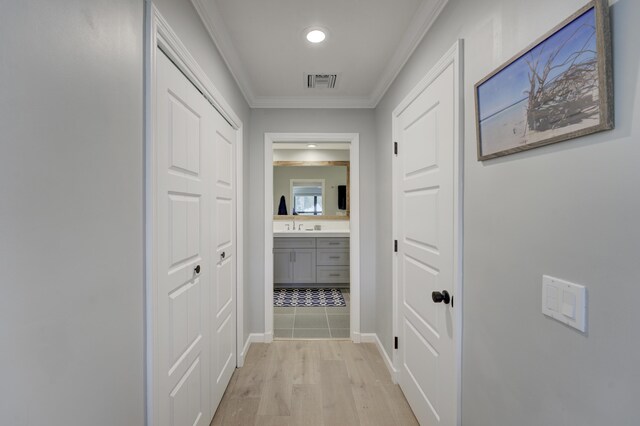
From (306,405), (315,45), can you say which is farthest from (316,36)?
(306,405)

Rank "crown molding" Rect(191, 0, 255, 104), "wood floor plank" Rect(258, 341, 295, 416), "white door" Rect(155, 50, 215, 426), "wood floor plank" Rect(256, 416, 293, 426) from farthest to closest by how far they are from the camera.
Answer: "wood floor plank" Rect(258, 341, 295, 416) < "wood floor plank" Rect(256, 416, 293, 426) < "crown molding" Rect(191, 0, 255, 104) < "white door" Rect(155, 50, 215, 426)

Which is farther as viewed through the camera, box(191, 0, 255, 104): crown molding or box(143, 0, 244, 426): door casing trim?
box(191, 0, 255, 104): crown molding

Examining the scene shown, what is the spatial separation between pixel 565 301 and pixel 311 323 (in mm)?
2843

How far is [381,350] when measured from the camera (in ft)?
8.53

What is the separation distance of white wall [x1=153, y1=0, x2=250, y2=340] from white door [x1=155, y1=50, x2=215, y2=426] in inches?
6.8

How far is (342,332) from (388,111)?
7.37ft

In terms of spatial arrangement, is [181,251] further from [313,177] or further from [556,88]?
[313,177]

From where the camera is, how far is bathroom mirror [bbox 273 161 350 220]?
4.70 metres

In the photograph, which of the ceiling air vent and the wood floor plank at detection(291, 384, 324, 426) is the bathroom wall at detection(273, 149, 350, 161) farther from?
the wood floor plank at detection(291, 384, 324, 426)

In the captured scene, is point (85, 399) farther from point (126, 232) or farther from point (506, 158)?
point (506, 158)

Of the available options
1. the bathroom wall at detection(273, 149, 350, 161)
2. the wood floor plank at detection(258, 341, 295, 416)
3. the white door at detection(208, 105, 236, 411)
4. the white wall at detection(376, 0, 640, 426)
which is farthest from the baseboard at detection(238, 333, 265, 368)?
the bathroom wall at detection(273, 149, 350, 161)

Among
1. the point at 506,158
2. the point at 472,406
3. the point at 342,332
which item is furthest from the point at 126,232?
the point at 342,332

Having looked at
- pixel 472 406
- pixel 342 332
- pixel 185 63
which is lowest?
pixel 342 332

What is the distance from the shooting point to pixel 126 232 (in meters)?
0.91
